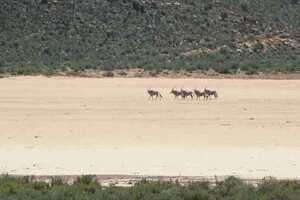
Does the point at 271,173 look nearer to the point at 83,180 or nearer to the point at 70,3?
the point at 83,180

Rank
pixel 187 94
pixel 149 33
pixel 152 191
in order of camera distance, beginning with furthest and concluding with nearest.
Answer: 1. pixel 149 33
2. pixel 187 94
3. pixel 152 191

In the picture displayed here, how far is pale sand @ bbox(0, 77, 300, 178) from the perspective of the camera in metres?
16.8

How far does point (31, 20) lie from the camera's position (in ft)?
225

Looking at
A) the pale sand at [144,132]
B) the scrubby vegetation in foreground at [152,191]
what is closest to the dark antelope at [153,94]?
the pale sand at [144,132]

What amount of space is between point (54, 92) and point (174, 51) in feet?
93.9

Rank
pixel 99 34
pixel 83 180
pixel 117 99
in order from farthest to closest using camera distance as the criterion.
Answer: pixel 99 34
pixel 117 99
pixel 83 180

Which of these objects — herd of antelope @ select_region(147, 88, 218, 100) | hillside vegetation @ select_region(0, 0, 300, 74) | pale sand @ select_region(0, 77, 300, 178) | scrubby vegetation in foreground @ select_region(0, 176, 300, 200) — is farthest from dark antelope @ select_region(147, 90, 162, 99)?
hillside vegetation @ select_region(0, 0, 300, 74)

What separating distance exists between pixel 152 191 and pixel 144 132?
10.2m

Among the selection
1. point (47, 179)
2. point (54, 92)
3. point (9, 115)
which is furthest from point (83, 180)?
point (54, 92)

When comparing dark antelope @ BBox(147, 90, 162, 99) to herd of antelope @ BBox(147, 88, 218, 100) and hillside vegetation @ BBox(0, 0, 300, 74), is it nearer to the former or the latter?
herd of antelope @ BBox(147, 88, 218, 100)

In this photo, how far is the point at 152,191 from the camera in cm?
1327

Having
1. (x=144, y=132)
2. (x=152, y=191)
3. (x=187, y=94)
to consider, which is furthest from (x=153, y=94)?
(x=152, y=191)

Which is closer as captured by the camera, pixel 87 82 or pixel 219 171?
pixel 219 171

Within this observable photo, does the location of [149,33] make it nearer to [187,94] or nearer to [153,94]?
[153,94]
